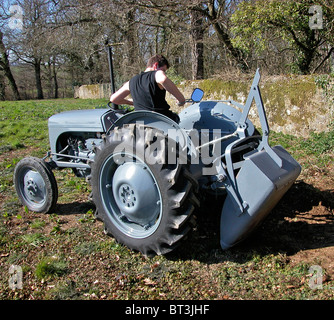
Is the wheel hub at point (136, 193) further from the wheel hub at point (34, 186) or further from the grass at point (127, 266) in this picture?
the wheel hub at point (34, 186)

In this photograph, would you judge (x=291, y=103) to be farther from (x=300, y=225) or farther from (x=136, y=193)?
(x=136, y=193)

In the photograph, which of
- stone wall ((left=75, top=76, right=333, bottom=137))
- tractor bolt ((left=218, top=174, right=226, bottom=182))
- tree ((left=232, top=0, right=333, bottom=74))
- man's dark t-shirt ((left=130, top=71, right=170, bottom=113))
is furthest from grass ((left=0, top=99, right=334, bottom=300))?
tree ((left=232, top=0, right=333, bottom=74))

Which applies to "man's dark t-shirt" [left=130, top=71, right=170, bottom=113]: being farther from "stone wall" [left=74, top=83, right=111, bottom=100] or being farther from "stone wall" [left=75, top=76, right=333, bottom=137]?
"stone wall" [left=74, top=83, right=111, bottom=100]

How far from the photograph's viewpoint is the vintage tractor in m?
2.82

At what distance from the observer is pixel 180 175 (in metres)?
2.80

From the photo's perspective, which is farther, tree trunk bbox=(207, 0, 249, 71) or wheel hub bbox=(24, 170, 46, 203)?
tree trunk bbox=(207, 0, 249, 71)

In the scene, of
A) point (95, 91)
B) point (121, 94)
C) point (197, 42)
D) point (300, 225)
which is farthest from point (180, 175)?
point (95, 91)

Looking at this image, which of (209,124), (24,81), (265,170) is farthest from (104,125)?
(24,81)

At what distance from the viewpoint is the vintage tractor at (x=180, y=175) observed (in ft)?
9.24

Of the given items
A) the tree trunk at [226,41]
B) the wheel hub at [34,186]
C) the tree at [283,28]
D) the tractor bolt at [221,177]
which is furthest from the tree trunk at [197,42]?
the tractor bolt at [221,177]

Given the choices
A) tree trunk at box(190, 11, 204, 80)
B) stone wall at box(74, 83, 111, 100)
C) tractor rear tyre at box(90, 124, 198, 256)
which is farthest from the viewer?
stone wall at box(74, 83, 111, 100)

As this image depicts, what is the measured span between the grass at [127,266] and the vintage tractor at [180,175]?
0.69 feet

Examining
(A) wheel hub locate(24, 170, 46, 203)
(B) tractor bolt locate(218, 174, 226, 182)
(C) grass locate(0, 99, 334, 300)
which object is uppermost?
(B) tractor bolt locate(218, 174, 226, 182)

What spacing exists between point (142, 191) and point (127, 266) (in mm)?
737
